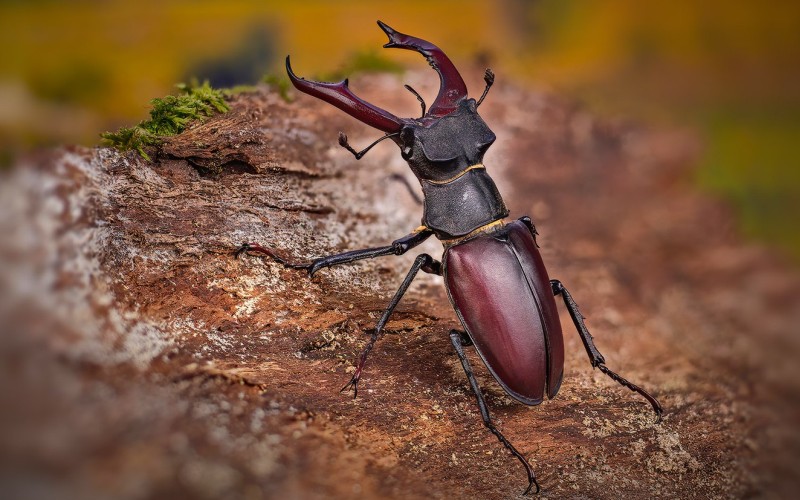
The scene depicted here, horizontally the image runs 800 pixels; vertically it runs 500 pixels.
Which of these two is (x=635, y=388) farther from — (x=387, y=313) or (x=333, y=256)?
(x=333, y=256)

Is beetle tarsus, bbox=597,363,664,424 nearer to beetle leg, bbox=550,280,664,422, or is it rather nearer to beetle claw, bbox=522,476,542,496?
beetle leg, bbox=550,280,664,422

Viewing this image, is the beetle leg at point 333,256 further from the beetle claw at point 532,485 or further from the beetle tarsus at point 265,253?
the beetle claw at point 532,485

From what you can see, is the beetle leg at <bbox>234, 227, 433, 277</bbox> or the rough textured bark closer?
the rough textured bark

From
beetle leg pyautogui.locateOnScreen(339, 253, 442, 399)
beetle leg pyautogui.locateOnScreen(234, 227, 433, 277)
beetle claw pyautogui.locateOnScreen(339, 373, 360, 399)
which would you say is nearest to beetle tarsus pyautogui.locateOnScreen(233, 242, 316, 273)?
beetle leg pyautogui.locateOnScreen(234, 227, 433, 277)

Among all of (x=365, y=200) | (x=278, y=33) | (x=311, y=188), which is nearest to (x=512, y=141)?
(x=365, y=200)

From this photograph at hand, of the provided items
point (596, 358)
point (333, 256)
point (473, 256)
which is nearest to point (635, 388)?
point (596, 358)

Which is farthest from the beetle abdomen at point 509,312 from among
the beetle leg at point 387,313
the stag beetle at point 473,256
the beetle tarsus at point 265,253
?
the beetle tarsus at point 265,253
